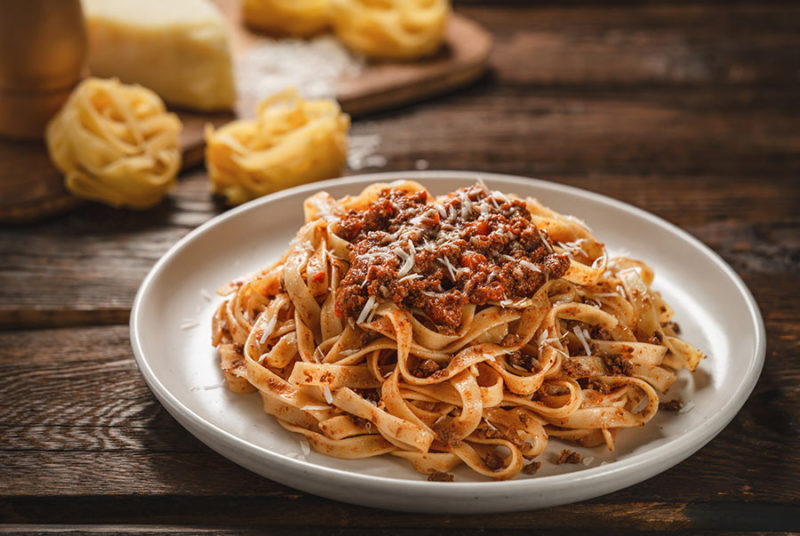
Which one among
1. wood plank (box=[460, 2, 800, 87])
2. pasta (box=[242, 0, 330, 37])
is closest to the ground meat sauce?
wood plank (box=[460, 2, 800, 87])

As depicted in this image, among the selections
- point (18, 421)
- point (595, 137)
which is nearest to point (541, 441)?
point (18, 421)

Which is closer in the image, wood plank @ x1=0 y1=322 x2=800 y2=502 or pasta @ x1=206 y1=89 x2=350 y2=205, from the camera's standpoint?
wood plank @ x1=0 y1=322 x2=800 y2=502

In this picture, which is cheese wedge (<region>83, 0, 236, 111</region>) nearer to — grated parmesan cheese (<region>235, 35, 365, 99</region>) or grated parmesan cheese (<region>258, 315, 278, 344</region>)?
grated parmesan cheese (<region>235, 35, 365, 99</region>)

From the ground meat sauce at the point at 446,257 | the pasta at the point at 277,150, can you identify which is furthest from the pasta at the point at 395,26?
the ground meat sauce at the point at 446,257

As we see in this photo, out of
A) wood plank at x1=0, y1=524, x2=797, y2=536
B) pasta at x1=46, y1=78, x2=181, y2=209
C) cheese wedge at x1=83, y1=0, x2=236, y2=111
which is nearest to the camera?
wood plank at x1=0, y1=524, x2=797, y2=536

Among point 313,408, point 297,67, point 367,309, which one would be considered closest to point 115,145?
point 297,67

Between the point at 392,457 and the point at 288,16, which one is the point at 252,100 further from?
the point at 392,457

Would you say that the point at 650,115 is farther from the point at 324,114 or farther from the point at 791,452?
the point at 791,452
